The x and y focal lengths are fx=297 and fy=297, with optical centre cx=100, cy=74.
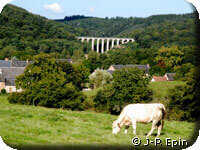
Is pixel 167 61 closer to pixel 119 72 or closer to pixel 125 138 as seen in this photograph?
pixel 119 72

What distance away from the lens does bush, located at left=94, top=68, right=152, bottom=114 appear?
2303 cm

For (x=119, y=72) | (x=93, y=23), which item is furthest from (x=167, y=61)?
(x=93, y=23)

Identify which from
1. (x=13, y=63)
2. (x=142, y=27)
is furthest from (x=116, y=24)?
(x=13, y=63)

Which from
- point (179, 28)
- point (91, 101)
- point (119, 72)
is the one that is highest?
point (179, 28)

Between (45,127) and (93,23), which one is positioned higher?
(93,23)

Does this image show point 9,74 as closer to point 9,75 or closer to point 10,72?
point 9,75

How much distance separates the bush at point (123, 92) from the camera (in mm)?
23031

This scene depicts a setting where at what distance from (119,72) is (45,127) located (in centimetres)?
1715

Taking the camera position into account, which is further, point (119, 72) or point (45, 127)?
point (119, 72)

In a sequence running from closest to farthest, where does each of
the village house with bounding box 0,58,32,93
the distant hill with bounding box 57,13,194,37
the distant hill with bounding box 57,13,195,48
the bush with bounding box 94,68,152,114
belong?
1. the bush with bounding box 94,68,152,114
2. the village house with bounding box 0,58,32,93
3. the distant hill with bounding box 57,13,195,48
4. the distant hill with bounding box 57,13,194,37

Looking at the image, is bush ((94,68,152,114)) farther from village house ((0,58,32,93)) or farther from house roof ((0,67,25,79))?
house roof ((0,67,25,79))

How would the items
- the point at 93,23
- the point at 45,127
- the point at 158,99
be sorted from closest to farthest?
1. the point at 45,127
2. the point at 158,99
3. the point at 93,23

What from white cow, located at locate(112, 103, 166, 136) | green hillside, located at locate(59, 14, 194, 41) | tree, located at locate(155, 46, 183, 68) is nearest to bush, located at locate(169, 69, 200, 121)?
white cow, located at locate(112, 103, 166, 136)

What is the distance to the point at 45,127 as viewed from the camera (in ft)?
25.7
